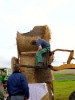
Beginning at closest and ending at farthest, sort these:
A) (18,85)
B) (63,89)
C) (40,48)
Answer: (18,85)
(40,48)
(63,89)

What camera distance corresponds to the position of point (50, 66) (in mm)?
13109

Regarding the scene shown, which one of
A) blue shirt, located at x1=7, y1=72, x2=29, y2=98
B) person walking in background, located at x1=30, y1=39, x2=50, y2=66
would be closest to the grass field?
person walking in background, located at x1=30, y1=39, x2=50, y2=66

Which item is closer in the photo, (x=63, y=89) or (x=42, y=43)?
(x=42, y=43)

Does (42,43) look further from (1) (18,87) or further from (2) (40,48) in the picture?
(1) (18,87)

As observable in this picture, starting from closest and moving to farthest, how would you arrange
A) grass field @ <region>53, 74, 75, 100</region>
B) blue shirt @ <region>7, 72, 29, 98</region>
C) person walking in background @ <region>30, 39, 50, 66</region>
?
blue shirt @ <region>7, 72, 29, 98</region> < person walking in background @ <region>30, 39, 50, 66</region> < grass field @ <region>53, 74, 75, 100</region>

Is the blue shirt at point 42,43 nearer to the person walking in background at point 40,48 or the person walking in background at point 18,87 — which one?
the person walking in background at point 40,48

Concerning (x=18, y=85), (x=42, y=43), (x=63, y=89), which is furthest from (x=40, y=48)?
(x=63, y=89)

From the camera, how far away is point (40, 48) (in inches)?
519

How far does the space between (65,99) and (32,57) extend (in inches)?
142

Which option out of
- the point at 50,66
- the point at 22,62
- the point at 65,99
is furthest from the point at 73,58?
the point at 65,99

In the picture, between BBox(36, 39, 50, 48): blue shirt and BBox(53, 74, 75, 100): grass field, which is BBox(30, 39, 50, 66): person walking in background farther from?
BBox(53, 74, 75, 100): grass field

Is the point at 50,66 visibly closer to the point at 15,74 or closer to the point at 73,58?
the point at 73,58

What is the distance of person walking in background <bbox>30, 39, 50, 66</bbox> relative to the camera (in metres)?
13.1

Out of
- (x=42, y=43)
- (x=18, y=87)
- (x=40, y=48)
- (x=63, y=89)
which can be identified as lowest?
(x=63, y=89)
